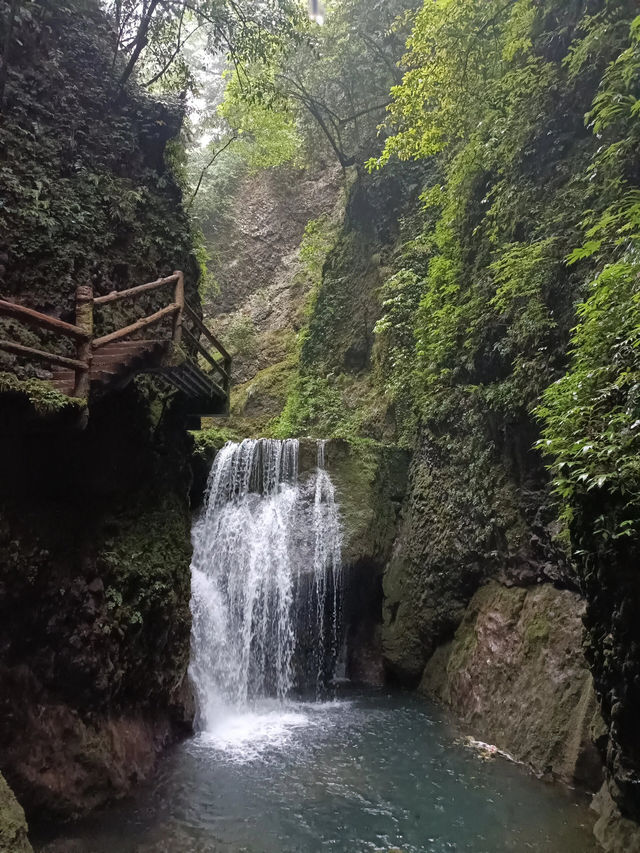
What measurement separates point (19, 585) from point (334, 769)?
4.38 m

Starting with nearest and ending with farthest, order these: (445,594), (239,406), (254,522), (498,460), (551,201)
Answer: (551,201) < (498,460) < (445,594) < (254,522) < (239,406)

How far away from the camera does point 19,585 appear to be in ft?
18.2

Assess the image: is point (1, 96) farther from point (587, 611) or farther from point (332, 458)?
point (587, 611)

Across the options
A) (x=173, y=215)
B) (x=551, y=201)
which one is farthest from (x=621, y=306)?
(x=173, y=215)

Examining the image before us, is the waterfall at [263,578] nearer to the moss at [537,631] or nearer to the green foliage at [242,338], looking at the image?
the moss at [537,631]

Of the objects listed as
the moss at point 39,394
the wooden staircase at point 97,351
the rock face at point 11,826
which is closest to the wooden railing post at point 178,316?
the wooden staircase at point 97,351

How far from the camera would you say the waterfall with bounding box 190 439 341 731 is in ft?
32.9

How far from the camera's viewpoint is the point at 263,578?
430 inches

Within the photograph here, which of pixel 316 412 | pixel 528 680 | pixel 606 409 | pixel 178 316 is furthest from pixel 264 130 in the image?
pixel 528 680

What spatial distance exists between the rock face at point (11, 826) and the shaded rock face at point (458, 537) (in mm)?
6516

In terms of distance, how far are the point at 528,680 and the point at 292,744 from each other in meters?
3.40

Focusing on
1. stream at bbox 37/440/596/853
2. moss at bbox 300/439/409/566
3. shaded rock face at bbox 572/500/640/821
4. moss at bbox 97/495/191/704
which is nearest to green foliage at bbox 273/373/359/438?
moss at bbox 300/439/409/566

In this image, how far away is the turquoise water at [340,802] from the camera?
207 inches

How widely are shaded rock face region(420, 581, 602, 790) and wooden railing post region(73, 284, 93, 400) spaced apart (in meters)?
6.39
